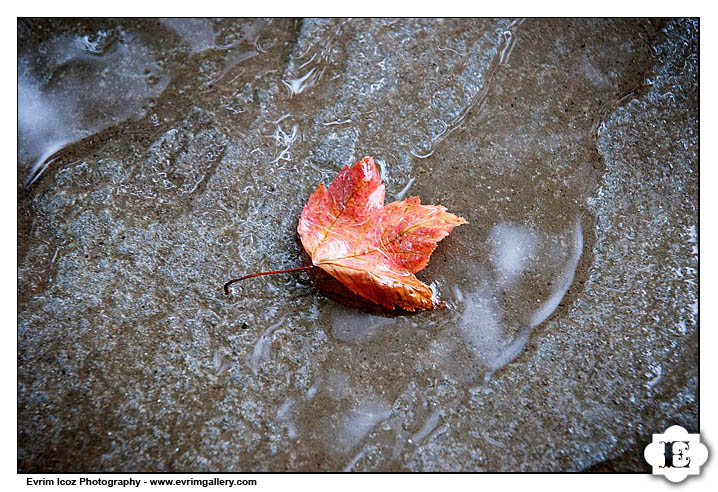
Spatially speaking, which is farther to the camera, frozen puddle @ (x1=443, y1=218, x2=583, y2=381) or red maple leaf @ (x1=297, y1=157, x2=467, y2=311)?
frozen puddle @ (x1=443, y1=218, x2=583, y2=381)

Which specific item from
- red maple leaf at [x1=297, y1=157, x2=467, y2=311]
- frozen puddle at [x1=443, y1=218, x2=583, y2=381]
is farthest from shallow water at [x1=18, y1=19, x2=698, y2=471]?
red maple leaf at [x1=297, y1=157, x2=467, y2=311]

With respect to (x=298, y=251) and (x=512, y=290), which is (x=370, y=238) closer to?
(x=298, y=251)

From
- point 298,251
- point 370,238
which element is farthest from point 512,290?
point 298,251

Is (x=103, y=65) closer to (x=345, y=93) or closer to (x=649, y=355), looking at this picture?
(x=345, y=93)

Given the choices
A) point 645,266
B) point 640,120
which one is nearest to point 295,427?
point 645,266

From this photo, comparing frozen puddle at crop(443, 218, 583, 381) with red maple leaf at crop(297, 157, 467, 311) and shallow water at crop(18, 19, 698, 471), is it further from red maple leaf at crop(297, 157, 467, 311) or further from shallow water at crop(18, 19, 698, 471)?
red maple leaf at crop(297, 157, 467, 311)
